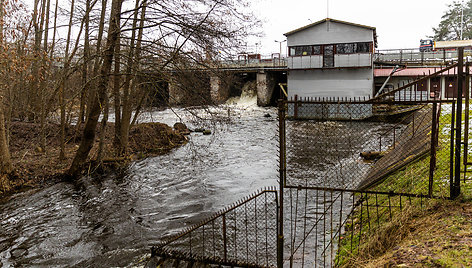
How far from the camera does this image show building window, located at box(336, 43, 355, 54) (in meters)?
27.8

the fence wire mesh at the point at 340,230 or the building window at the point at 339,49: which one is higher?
the building window at the point at 339,49

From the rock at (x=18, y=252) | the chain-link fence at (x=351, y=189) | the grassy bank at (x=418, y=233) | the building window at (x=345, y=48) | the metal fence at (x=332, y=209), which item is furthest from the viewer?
the building window at (x=345, y=48)

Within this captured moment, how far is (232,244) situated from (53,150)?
40.2 ft

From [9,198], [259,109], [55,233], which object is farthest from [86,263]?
[259,109]

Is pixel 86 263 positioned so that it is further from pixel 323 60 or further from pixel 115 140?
pixel 323 60

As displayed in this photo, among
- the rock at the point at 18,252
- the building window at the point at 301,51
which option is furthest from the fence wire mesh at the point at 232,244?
the building window at the point at 301,51

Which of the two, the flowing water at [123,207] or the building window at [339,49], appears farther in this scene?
the building window at [339,49]

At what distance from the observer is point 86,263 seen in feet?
22.8

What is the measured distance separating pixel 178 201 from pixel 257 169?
4.28 metres

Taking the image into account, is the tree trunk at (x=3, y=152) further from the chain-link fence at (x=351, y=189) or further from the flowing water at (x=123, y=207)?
the chain-link fence at (x=351, y=189)

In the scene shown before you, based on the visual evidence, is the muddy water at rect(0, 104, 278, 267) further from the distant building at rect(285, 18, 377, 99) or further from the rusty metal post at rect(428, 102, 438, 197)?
→ the distant building at rect(285, 18, 377, 99)

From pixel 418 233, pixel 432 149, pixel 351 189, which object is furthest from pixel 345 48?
pixel 418 233

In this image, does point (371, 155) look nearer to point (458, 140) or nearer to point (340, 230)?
point (340, 230)

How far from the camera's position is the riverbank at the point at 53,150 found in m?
12.3
